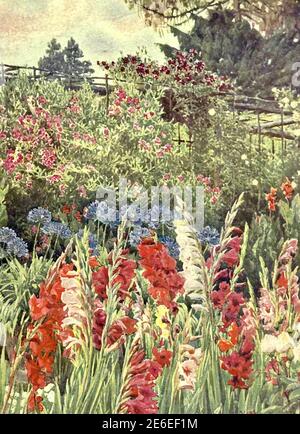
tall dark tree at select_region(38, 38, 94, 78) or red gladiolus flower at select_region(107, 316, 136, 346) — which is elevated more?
tall dark tree at select_region(38, 38, 94, 78)

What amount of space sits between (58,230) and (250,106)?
181cm

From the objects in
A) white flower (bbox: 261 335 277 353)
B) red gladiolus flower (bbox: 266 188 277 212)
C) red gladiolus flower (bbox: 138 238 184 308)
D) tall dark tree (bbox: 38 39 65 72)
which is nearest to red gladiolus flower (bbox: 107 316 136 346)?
red gladiolus flower (bbox: 138 238 184 308)

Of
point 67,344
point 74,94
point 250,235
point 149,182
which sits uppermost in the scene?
point 74,94

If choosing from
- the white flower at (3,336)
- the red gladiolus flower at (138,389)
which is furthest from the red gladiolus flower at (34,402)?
the red gladiolus flower at (138,389)

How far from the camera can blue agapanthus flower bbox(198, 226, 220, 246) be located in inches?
202

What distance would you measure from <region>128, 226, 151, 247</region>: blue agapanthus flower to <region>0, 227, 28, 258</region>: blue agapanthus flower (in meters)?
0.70

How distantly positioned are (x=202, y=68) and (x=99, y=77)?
756mm

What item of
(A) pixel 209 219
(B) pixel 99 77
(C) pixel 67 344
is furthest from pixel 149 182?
(C) pixel 67 344

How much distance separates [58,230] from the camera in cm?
527

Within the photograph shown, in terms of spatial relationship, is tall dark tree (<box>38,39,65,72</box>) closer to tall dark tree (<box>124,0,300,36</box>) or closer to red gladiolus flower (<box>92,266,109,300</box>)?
tall dark tree (<box>124,0,300,36</box>)

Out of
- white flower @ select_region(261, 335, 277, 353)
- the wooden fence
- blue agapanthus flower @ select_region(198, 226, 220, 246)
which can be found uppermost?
the wooden fence

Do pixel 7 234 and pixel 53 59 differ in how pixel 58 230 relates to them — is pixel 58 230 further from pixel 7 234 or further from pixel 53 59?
pixel 53 59
